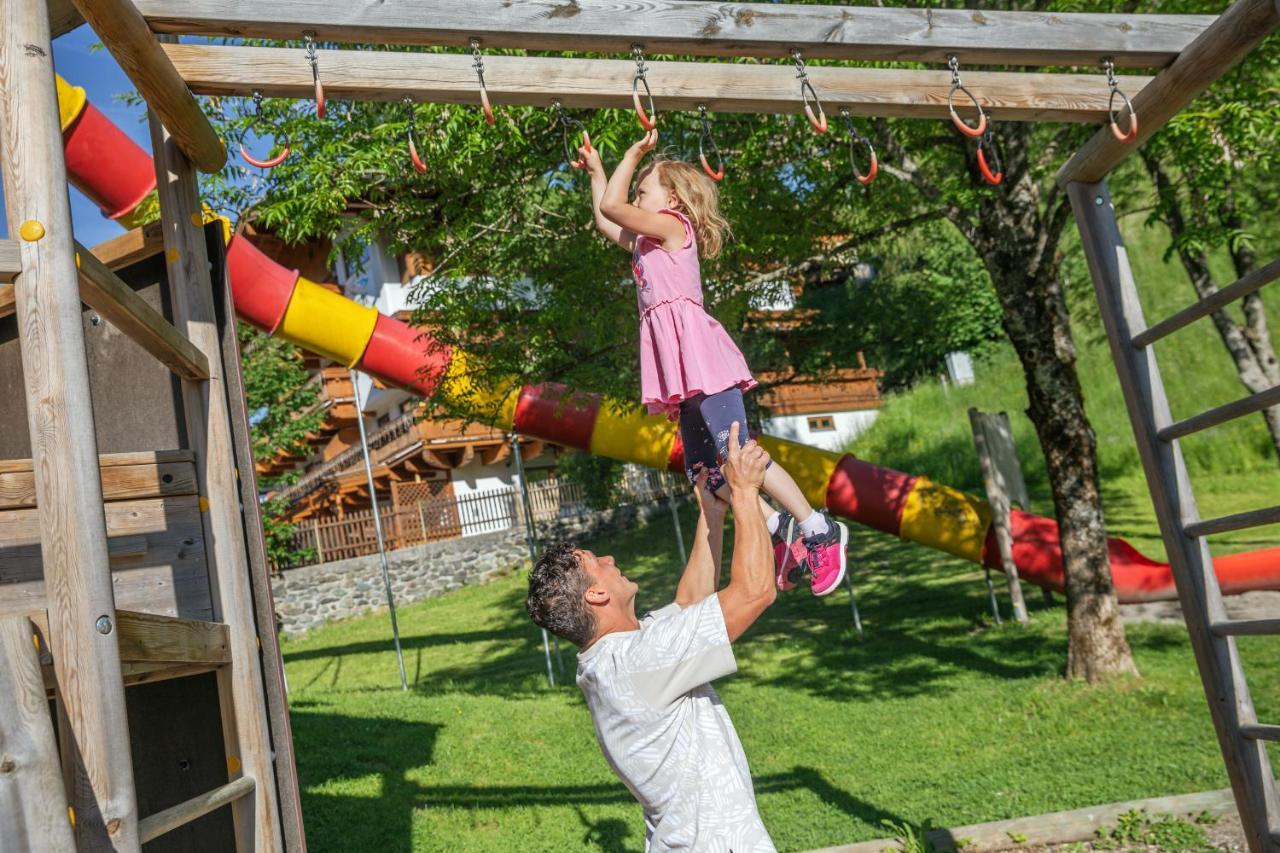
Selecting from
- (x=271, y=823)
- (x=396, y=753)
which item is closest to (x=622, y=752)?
(x=271, y=823)

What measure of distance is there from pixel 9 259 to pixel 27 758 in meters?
0.95

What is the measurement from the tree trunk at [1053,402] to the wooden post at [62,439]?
7287mm

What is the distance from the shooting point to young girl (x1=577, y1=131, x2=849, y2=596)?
10.4ft

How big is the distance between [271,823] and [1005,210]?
23.6ft

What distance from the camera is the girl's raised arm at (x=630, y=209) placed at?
10.4 ft

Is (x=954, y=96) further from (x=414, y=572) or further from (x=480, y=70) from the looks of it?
(x=414, y=572)

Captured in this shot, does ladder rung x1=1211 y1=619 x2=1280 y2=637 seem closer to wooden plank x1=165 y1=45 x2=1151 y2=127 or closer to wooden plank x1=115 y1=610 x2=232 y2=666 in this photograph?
wooden plank x1=165 y1=45 x2=1151 y2=127

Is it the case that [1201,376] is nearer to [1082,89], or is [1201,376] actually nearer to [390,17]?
[1082,89]

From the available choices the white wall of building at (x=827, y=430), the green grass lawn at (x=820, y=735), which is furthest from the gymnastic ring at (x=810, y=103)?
the white wall of building at (x=827, y=430)

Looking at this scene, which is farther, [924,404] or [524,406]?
[924,404]

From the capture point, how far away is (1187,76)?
12.3 feet

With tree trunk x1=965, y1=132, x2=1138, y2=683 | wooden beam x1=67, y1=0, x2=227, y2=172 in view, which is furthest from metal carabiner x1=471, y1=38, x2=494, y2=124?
tree trunk x1=965, y1=132, x2=1138, y2=683

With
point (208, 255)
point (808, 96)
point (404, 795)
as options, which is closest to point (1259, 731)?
point (808, 96)

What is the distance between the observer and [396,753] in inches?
298
